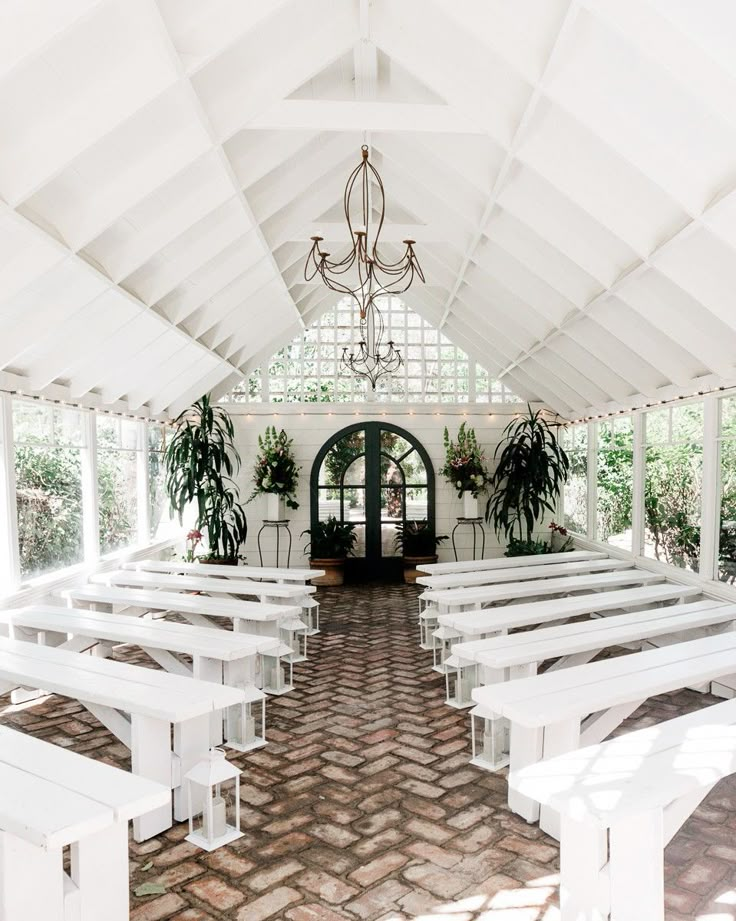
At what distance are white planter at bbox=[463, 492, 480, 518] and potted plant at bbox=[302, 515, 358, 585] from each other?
1573 mm

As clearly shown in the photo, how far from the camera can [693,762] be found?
2445 mm

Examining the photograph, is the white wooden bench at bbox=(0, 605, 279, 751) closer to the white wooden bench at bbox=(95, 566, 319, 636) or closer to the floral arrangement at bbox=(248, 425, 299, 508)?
the white wooden bench at bbox=(95, 566, 319, 636)

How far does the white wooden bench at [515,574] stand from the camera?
6.22 meters

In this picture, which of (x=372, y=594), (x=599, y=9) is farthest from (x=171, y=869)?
(x=372, y=594)

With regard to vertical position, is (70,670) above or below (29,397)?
below

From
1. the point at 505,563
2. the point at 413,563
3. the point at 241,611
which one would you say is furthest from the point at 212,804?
the point at 413,563

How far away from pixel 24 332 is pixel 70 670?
8.12 ft

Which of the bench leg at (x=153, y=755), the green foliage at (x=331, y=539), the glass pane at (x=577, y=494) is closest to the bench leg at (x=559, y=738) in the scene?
the bench leg at (x=153, y=755)

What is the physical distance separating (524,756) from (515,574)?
326 centimetres

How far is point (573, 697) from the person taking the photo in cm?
312

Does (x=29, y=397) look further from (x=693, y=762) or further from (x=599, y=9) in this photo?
(x=693, y=762)

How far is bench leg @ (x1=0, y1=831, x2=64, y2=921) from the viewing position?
2.01 m

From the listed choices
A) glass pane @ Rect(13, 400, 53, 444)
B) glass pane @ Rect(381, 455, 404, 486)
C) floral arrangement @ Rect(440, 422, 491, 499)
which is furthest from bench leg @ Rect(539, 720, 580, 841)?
glass pane @ Rect(381, 455, 404, 486)

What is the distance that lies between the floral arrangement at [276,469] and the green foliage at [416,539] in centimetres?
151
